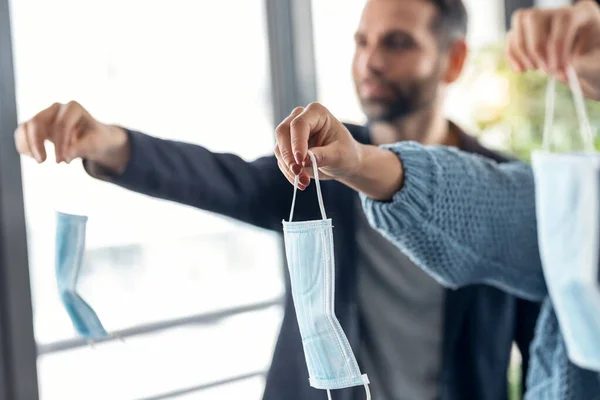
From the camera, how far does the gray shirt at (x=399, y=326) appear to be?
740mm

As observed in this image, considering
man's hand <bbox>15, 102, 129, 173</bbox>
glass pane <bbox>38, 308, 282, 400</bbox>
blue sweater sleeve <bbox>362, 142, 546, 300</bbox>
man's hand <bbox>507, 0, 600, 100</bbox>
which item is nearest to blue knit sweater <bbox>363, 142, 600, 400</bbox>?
Answer: blue sweater sleeve <bbox>362, 142, 546, 300</bbox>

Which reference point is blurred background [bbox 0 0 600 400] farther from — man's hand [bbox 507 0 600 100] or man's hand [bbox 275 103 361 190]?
man's hand [bbox 275 103 361 190]

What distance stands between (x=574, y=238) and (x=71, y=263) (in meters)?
0.41

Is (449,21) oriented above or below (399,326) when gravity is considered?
above

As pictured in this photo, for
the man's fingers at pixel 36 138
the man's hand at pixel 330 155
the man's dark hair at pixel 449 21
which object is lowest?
the man's hand at pixel 330 155

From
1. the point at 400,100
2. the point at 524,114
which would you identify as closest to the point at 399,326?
the point at 400,100

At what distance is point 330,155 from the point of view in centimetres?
49

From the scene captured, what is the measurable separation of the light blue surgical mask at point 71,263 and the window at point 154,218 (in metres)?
0.21

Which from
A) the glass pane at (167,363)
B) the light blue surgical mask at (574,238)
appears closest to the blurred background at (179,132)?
the glass pane at (167,363)

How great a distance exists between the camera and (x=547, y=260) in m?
0.59

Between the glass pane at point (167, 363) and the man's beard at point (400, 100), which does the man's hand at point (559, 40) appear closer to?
the man's beard at point (400, 100)

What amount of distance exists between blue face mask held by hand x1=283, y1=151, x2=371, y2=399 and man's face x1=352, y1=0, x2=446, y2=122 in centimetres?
31

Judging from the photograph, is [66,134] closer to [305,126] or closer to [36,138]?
[36,138]

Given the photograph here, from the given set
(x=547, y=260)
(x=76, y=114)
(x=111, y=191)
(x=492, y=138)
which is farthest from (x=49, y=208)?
(x=492, y=138)
